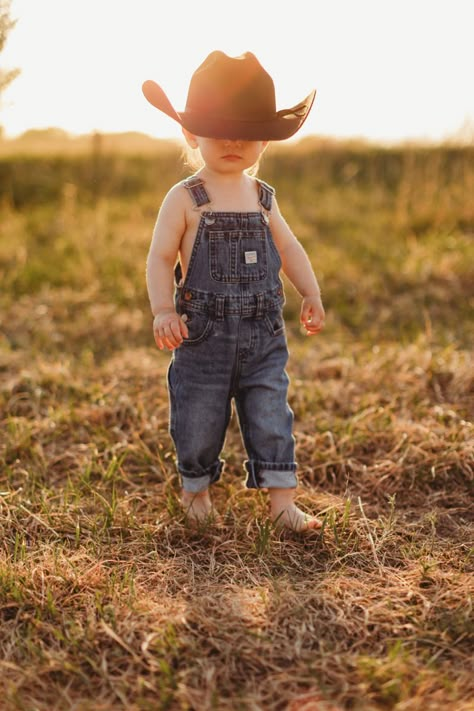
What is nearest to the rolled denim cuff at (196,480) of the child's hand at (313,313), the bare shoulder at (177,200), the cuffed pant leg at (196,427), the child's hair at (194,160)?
the cuffed pant leg at (196,427)

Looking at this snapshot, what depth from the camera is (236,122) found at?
213 cm

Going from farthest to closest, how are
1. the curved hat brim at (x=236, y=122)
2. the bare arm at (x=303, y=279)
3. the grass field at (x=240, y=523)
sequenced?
1. the bare arm at (x=303, y=279)
2. the curved hat brim at (x=236, y=122)
3. the grass field at (x=240, y=523)

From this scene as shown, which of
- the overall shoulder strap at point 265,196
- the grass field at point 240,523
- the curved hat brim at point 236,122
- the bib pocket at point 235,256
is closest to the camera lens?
the grass field at point 240,523

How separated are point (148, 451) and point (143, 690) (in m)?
1.28

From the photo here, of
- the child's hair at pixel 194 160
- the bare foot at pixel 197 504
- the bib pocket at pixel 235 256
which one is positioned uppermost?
the child's hair at pixel 194 160

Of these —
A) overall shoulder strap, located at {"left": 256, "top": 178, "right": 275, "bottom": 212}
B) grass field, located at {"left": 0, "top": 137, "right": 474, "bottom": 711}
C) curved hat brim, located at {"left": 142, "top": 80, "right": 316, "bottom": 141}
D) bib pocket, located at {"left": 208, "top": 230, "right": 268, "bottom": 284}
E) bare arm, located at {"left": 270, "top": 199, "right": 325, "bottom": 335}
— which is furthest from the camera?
bare arm, located at {"left": 270, "top": 199, "right": 325, "bottom": 335}

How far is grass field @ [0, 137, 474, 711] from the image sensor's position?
1708 millimetres

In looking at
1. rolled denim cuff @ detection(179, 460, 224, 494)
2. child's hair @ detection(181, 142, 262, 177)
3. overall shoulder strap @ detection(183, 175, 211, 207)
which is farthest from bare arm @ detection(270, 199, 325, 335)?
rolled denim cuff @ detection(179, 460, 224, 494)

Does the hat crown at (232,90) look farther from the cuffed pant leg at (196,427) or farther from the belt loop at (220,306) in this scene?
the cuffed pant leg at (196,427)

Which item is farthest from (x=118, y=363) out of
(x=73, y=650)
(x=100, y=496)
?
(x=73, y=650)

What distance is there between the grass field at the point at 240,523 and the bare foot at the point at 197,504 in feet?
0.17

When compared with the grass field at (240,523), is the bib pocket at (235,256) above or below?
above

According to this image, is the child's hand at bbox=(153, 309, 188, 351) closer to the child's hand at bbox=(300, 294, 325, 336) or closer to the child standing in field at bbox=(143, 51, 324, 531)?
the child standing in field at bbox=(143, 51, 324, 531)

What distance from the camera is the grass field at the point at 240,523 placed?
5.60 feet
